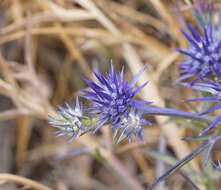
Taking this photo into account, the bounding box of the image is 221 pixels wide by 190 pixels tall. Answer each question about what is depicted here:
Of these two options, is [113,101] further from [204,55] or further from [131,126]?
[204,55]

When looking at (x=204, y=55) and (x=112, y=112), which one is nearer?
(x=112, y=112)

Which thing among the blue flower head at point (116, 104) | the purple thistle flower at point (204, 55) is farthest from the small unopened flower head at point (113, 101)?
the purple thistle flower at point (204, 55)

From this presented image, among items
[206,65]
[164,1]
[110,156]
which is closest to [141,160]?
[110,156]

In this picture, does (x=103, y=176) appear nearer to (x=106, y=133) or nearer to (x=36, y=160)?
(x=36, y=160)

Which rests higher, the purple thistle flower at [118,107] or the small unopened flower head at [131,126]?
the purple thistle flower at [118,107]

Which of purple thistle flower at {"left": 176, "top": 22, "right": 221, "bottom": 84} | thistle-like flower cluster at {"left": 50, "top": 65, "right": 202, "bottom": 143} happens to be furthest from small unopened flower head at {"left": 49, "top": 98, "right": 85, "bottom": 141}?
purple thistle flower at {"left": 176, "top": 22, "right": 221, "bottom": 84}

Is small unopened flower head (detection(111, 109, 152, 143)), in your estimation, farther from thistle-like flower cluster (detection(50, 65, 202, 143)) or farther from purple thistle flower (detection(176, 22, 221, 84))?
purple thistle flower (detection(176, 22, 221, 84))

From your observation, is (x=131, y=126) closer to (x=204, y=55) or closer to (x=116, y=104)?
(x=116, y=104)

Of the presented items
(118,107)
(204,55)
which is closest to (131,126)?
(118,107)

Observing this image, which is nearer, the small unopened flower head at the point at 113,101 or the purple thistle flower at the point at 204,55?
the small unopened flower head at the point at 113,101

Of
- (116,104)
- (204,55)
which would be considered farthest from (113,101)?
(204,55)

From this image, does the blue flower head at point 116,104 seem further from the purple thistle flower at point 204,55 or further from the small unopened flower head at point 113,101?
Result: the purple thistle flower at point 204,55
